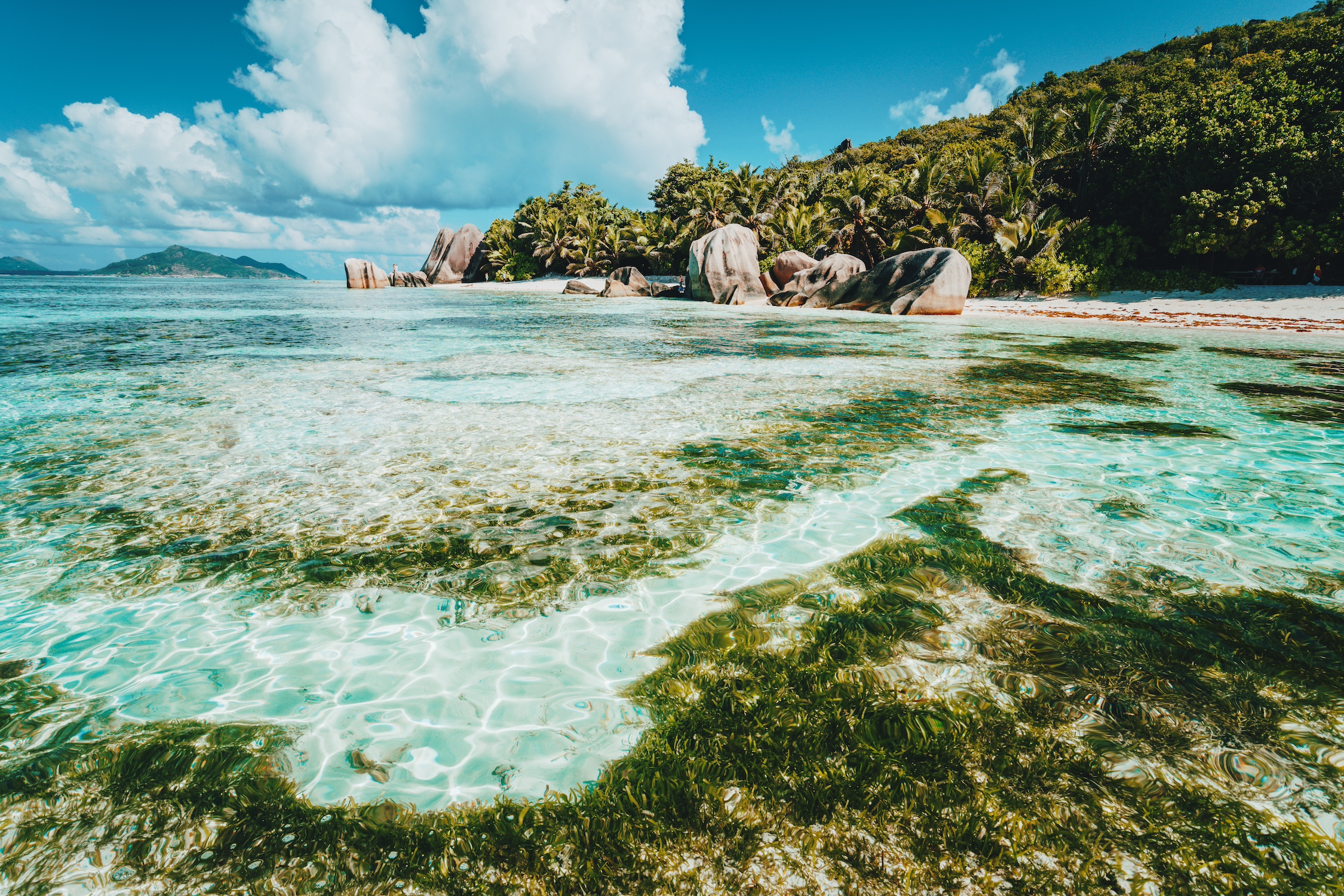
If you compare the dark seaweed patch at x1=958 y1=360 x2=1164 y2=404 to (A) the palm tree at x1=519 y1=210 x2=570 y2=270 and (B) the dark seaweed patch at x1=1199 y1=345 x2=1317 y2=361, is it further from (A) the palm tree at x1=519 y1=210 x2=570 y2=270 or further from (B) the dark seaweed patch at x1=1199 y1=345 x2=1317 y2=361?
(A) the palm tree at x1=519 y1=210 x2=570 y2=270

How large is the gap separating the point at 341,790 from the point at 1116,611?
12.4ft

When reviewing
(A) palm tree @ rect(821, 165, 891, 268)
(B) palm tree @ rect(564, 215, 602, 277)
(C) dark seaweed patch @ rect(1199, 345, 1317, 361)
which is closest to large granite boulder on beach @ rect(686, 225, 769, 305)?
(A) palm tree @ rect(821, 165, 891, 268)

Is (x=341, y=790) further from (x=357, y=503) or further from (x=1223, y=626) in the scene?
(x=1223, y=626)

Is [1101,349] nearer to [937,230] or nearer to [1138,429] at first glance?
[1138,429]

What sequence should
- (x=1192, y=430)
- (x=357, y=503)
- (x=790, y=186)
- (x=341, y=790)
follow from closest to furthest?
1. (x=341, y=790)
2. (x=357, y=503)
3. (x=1192, y=430)
4. (x=790, y=186)

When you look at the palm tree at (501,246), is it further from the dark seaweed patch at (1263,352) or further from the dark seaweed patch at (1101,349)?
the dark seaweed patch at (1263,352)

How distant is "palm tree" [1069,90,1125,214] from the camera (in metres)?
27.4

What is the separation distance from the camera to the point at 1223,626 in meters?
3.11

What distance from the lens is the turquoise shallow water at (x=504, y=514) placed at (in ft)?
9.00

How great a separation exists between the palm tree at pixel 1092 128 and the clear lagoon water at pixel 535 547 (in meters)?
24.3

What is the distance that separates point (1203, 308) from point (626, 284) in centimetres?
3128

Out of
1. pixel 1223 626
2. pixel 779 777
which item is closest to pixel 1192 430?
pixel 1223 626

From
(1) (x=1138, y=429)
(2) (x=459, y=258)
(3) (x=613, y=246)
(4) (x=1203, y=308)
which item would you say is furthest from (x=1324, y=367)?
(2) (x=459, y=258)

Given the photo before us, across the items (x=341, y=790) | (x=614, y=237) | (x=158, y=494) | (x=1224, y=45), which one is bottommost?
(x=341, y=790)
